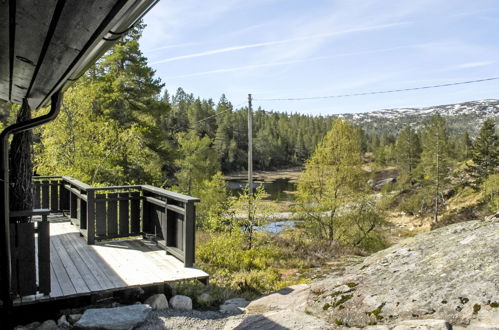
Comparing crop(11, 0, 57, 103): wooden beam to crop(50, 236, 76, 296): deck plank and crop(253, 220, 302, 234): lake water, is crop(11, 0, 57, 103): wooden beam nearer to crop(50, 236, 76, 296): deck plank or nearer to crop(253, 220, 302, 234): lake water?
crop(50, 236, 76, 296): deck plank

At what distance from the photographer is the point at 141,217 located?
7207 mm

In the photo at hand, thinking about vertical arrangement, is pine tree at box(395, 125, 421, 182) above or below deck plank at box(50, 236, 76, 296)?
above

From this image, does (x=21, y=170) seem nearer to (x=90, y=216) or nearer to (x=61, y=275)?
(x=61, y=275)

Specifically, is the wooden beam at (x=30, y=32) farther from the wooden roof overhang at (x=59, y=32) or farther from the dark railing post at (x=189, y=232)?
the dark railing post at (x=189, y=232)

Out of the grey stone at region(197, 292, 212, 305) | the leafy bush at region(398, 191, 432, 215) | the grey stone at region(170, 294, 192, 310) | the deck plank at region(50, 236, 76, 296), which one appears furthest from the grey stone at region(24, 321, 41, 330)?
the leafy bush at region(398, 191, 432, 215)

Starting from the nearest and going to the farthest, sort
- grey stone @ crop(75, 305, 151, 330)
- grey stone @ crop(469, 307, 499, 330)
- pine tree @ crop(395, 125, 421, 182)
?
grey stone @ crop(469, 307, 499, 330) < grey stone @ crop(75, 305, 151, 330) < pine tree @ crop(395, 125, 421, 182)

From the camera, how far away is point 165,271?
5.09 m

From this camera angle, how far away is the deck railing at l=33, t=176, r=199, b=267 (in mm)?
5328

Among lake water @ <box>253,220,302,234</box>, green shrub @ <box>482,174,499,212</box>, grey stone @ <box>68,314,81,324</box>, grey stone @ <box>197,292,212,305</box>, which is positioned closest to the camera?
grey stone @ <box>68,314,81,324</box>

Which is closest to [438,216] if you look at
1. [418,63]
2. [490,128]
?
[490,128]

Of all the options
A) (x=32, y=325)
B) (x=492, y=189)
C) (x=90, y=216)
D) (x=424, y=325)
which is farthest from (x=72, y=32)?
(x=492, y=189)

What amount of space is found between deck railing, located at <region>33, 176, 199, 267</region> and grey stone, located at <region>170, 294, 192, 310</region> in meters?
0.72

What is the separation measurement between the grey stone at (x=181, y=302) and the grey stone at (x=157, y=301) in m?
0.08

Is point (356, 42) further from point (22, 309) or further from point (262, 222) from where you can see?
point (22, 309)
